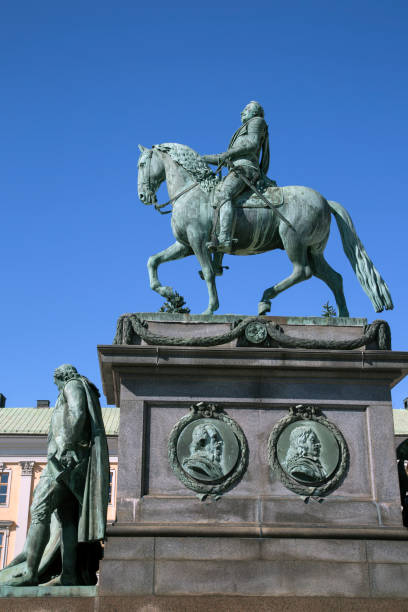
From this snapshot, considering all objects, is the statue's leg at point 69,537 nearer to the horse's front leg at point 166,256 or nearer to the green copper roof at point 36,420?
the horse's front leg at point 166,256

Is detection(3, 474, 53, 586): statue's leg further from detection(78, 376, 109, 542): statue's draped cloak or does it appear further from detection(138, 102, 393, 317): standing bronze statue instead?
detection(138, 102, 393, 317): standing bronze statue

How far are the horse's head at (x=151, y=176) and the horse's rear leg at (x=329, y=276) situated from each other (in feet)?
8.55

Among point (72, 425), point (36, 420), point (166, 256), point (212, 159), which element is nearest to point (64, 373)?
point (72, 425)

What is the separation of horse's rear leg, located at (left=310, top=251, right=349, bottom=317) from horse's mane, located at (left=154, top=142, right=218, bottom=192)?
1883mm

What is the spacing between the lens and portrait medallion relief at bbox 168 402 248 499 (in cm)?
977

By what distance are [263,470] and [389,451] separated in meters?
1.62

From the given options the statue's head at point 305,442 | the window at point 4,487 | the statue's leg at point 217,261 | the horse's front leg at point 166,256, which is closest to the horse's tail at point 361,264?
the statue's leg at point 217,261

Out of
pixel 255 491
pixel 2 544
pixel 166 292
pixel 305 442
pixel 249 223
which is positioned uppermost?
pixel 249 223

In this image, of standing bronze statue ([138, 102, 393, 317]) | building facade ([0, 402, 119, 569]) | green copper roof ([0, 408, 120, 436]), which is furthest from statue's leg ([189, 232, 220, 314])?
building facade ([0, 402, 119, 569])

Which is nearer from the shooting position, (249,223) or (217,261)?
(249,223)

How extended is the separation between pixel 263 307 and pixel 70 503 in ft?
12.3

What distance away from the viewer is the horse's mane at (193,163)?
12.0 metres

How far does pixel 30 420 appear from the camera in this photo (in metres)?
50.1

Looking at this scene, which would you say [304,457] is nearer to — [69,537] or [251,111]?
[69,537]
